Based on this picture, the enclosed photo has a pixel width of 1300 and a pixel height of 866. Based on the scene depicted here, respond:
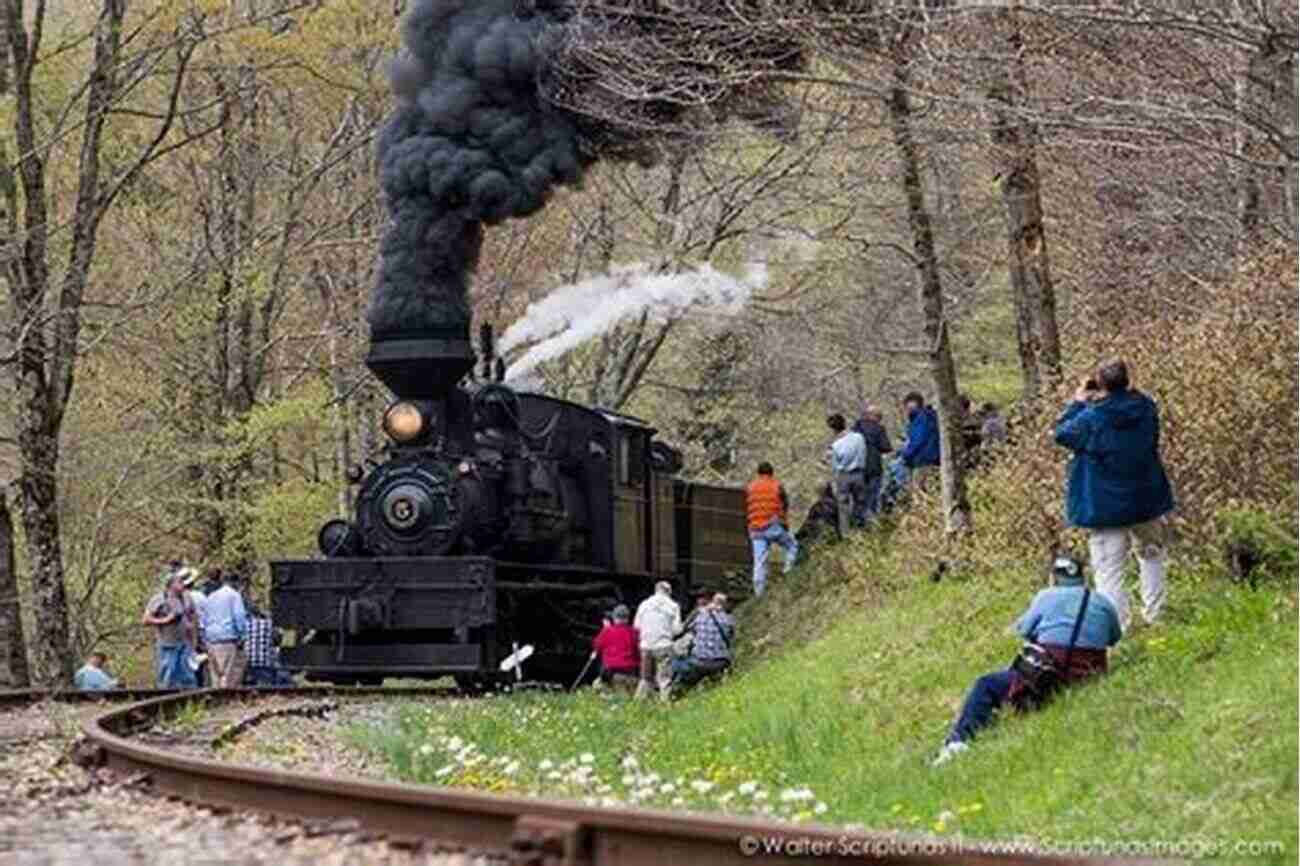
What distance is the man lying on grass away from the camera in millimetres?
11297

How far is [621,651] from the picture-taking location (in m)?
20.3

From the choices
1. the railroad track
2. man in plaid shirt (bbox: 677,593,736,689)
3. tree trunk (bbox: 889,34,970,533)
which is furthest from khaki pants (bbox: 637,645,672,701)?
the railroad track

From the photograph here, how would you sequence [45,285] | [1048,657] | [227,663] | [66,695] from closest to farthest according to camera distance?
[1048,657] < [66,695] < [227,663] < [45,285]

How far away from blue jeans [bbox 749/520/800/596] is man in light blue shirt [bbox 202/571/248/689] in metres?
5.82

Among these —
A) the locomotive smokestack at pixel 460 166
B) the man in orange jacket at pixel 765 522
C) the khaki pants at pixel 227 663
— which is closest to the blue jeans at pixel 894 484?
Answer: the man in orange jacket at pixel 765 522

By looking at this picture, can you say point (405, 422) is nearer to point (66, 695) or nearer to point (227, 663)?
point (227, 663)

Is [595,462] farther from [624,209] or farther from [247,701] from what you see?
[624,209]

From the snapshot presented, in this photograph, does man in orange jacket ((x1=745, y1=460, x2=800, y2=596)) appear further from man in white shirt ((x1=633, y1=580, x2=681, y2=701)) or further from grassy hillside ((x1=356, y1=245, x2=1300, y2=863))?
man in white shirt ((x1=633, y1=580, x2=681, y2=701))

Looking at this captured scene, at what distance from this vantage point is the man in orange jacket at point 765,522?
2373 centimetres

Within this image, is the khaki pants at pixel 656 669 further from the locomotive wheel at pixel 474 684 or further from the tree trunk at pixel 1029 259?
the tree trunk at pixel 1029 259

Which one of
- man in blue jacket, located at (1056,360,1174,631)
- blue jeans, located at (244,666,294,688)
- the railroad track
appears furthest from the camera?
blue jeans, located at (244,666,294,688)

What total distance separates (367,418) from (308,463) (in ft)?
23.1

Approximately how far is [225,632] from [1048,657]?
517 inches

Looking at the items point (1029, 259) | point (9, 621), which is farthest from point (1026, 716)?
point (9, 621)
